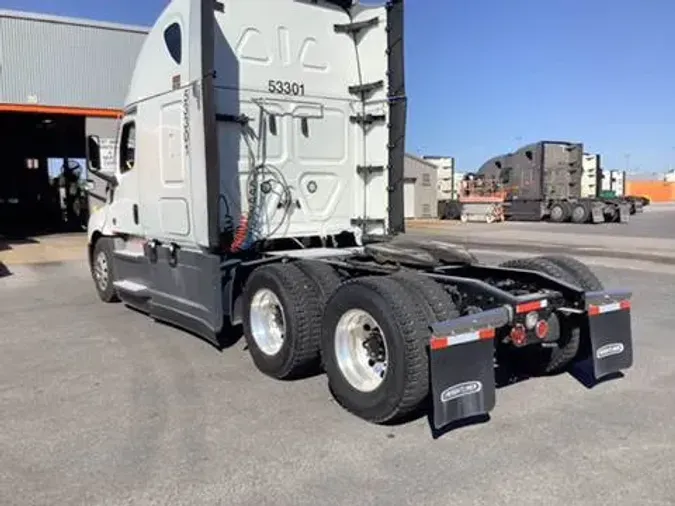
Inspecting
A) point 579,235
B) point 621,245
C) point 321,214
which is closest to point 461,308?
point 321,214

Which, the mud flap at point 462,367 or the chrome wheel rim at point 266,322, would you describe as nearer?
the mud flap at point 462,367

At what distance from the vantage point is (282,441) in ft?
14.2

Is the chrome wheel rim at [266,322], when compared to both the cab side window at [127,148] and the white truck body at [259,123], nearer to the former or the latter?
the white truck body at [259,123]

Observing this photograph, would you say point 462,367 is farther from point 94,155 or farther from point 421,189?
point 421,189

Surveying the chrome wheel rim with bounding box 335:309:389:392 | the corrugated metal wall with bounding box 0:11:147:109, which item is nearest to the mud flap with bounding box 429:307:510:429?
the chrome wheel rim with bounding box 335:309:389:392

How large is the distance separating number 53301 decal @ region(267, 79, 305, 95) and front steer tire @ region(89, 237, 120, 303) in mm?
3611

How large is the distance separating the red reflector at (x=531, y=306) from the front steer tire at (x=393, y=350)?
742 mm

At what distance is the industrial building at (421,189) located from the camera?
37.5 meters

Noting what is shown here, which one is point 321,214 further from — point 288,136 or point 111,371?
point 111,371

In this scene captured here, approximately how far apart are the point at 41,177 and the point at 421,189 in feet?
71.3

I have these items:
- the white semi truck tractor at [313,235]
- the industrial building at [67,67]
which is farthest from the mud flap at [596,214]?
the white semi truck tractor at [313,235]

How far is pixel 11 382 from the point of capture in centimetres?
574

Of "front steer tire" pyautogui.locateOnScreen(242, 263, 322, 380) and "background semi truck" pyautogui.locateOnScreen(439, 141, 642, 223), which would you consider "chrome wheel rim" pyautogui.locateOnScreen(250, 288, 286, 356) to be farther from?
"background semi truck" pyautogui.locateOnScreen(439, 141, 642, 223)

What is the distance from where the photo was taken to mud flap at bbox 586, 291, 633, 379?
497 cm
